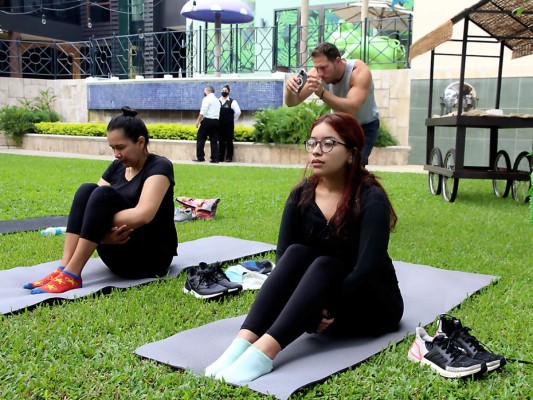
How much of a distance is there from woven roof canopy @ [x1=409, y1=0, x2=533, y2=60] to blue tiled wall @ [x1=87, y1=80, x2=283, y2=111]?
751 centimetres

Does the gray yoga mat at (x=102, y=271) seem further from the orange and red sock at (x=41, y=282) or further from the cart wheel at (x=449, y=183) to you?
the cart wheel at (x=449, y=183)

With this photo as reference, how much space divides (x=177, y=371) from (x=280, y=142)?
1195 cm

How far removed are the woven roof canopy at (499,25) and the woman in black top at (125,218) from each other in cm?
465

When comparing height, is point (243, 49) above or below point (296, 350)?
above

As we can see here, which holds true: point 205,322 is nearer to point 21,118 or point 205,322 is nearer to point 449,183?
point 449,183

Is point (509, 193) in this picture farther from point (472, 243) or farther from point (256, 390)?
point (256, 390)

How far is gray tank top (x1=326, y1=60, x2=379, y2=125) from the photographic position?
5.20 meters

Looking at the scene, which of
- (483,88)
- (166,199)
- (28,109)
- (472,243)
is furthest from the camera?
(28,109)

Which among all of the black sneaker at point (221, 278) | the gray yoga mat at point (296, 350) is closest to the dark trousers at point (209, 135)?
the black sneaker at point (221, 278)

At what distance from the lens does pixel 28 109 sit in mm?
19328

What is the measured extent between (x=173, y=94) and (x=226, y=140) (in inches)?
141

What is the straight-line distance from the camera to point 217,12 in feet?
54.6

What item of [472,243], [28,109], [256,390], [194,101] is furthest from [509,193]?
[28,109]

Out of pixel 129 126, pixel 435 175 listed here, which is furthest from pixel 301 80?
pixel 435 175
